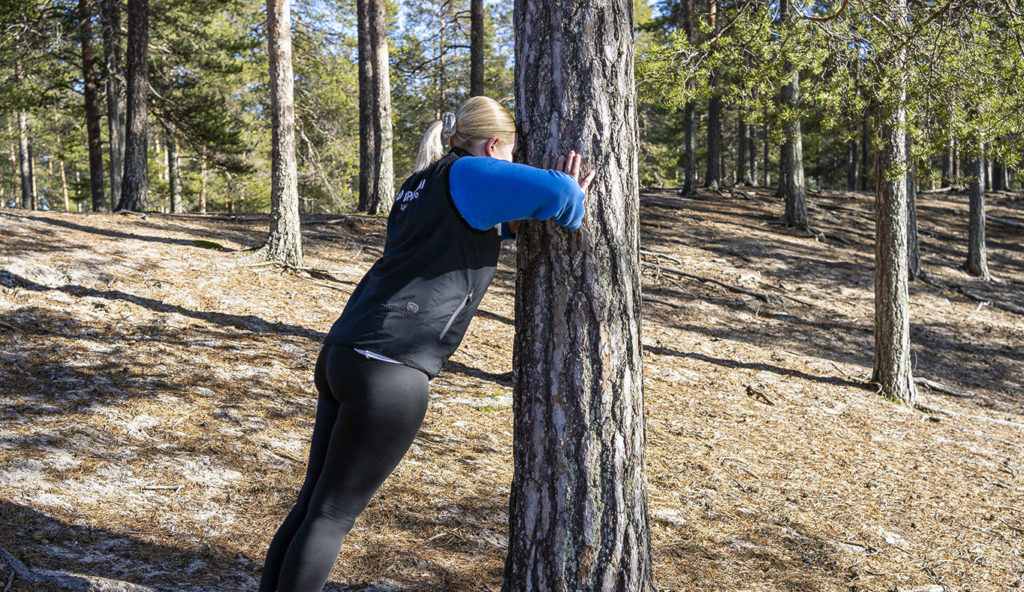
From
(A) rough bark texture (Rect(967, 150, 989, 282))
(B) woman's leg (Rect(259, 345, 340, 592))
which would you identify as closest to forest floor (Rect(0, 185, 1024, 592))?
(B) woman's leg (Rect(259, 345, 340, 592))

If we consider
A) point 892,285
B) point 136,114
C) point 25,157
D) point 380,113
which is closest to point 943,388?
point 892,285

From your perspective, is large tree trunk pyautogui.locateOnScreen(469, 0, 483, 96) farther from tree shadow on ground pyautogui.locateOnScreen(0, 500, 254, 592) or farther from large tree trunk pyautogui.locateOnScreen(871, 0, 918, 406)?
tree shadow on ground pyautogui.locateOnScreen(0, 500, 254, 592)

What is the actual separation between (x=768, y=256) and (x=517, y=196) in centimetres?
1226

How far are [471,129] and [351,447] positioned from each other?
1139 mm

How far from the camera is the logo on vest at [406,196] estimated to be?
2.29 metres

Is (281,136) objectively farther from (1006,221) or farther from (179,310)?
(1006,221)

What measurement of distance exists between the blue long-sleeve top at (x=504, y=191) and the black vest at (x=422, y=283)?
6cm

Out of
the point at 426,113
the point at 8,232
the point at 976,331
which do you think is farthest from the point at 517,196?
the point at 426,113

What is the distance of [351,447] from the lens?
2256mm

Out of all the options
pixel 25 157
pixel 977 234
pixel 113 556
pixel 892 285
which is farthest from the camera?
pixel 25 157

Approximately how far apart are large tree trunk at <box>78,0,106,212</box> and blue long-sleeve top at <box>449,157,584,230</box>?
15339 mm

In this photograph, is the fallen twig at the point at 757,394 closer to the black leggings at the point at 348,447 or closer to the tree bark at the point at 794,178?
the black leggings at the point at 348,447

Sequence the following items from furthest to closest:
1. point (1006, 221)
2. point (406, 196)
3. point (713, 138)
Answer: point (1006, 221) → point (713, 138) → point (406, 196)

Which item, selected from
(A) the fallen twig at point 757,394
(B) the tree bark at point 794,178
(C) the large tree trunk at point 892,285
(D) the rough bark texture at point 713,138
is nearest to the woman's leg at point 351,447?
(A) the fallen twig at point 757,394
